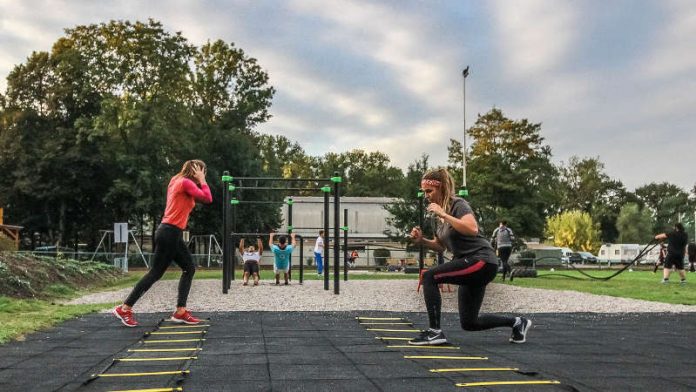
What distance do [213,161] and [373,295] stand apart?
93.9 ft

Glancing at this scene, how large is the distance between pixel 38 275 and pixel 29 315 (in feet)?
17.0

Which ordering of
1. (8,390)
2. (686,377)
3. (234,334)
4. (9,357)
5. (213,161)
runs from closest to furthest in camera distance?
(8,390)
(686,377)
(9,357)
(234,334)
(213,161)

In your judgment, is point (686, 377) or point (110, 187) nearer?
point (686, 377)

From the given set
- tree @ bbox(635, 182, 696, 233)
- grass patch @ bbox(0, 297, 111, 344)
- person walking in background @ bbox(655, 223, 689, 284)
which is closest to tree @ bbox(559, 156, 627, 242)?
tree @ bbox(635, 182, 696, 233)

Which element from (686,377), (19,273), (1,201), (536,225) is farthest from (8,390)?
(536,225)

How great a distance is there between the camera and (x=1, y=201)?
37.8 meters

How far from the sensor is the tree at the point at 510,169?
4400 centimetres

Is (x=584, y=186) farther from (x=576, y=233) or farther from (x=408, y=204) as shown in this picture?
(x=408, y=204)

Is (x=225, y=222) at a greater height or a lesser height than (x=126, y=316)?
greater

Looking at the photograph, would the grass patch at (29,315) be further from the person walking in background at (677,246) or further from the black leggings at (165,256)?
the person walking in background at (677,246)

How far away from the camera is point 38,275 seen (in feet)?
43.0

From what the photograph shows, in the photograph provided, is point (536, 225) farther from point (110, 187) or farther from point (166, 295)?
point (166, 295)

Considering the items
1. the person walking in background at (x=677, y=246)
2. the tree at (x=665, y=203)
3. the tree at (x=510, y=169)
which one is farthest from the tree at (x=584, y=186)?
the person walking in background at (x=677, y=246)

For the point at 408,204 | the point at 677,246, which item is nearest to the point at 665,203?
the point at 408,204
